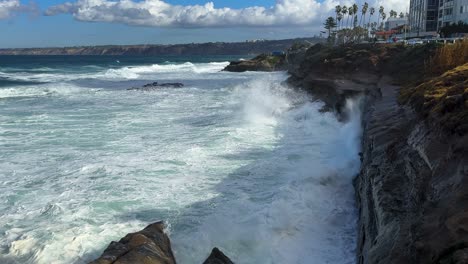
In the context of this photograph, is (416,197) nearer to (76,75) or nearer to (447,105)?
(447,105)

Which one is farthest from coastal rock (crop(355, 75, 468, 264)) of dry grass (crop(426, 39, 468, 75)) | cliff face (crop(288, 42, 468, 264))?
dry grass (crop(426, 39, 468, 75))

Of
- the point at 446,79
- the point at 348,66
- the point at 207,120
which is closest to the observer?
the point at 446,79

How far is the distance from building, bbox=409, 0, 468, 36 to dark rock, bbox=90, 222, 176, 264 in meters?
47.2

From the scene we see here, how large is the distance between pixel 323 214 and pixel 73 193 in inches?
231

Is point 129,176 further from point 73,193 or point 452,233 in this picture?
point 452,233

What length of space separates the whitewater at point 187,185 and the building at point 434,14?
115 feet

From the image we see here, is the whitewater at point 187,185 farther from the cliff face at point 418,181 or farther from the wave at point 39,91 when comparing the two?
the wave at point 39,91

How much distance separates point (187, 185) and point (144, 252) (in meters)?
4.65

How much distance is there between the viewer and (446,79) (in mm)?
11836

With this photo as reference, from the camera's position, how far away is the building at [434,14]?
48.9 metres

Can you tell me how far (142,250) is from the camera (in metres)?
6.91

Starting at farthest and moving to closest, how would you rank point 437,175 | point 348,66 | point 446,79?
point 348,66 → point 446,79 → point 437,175

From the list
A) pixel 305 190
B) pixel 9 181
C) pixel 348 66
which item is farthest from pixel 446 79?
pixel 348 66

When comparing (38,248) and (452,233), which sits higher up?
(452,233)
